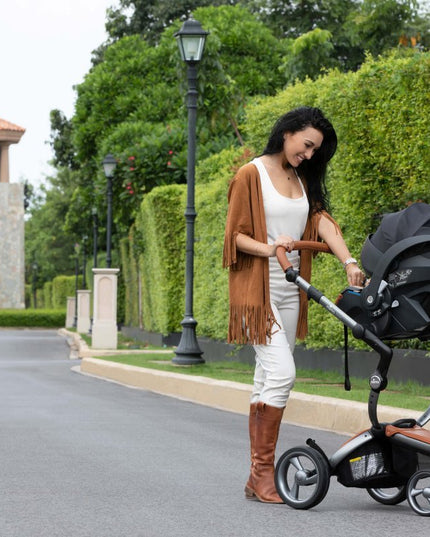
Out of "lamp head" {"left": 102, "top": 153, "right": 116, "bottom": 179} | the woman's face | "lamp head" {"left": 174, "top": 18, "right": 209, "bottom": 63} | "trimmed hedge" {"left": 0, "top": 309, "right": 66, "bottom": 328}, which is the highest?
"lamp head" {"left": 174, "top": 18, "right": 209, "bottom": 63}

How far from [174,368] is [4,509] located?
35.4 ft

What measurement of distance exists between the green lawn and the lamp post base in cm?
12

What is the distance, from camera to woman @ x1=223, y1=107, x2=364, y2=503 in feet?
19.1

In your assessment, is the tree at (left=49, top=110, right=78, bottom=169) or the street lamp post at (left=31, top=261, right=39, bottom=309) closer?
the tree at (left=49, top=110, right=78, bottom=169)

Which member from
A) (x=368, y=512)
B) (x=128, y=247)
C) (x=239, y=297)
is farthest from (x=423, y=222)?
(x=128, y=247)

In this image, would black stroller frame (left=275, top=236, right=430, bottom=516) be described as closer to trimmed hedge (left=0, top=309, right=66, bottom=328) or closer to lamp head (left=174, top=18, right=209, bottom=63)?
lamp head (left=174, top=18, right=209, bottom=63)

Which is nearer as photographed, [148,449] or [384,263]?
[384,263]

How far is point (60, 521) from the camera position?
5.47m

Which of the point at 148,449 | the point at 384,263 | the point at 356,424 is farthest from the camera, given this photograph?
the point at 356,424

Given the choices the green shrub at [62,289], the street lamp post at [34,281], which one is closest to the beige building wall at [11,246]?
the green shrub at [62,289]

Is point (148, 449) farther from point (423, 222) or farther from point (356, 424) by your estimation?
point (423, 222)

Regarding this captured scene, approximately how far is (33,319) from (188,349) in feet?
172

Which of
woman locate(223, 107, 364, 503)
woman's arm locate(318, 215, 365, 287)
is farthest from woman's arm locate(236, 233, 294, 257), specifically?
woman's arm locate(318, 215, 365, 287)

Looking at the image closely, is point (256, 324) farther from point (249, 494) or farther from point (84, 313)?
point (84, 313)
